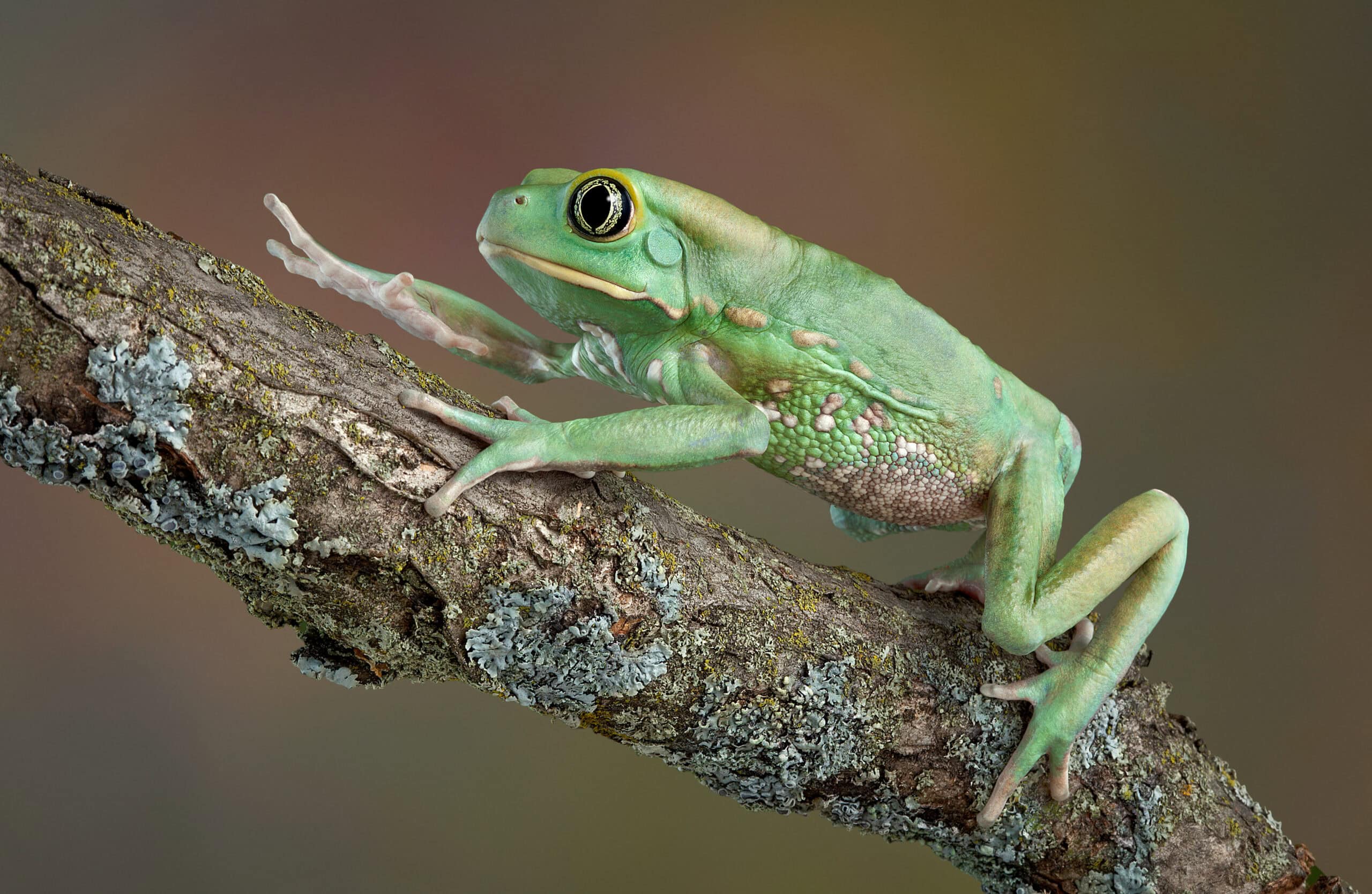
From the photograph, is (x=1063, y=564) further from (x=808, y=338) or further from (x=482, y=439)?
(x=482, y=439)

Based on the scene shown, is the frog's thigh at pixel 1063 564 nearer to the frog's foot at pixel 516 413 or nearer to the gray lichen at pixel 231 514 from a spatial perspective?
the frog's foot at pixel 516 413

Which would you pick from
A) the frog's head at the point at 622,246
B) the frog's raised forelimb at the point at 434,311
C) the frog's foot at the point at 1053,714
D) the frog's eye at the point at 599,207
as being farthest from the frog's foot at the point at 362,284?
the frog's foot at the point at 1053,714

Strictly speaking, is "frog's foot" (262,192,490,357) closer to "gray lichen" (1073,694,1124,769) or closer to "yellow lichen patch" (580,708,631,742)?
"yellow lichen patch" (580,708,631,742)

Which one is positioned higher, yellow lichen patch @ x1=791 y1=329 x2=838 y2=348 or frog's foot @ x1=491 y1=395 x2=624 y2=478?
yellow lichen patch @ x1=791 y1=329 x2=838 y2=348

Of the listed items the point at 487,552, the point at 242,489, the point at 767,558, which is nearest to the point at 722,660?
the point at 767,558

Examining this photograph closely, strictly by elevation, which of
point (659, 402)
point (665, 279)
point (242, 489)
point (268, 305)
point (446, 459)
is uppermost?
point (665, 279)

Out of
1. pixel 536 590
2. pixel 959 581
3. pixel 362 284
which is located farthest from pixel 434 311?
pixel 959 581

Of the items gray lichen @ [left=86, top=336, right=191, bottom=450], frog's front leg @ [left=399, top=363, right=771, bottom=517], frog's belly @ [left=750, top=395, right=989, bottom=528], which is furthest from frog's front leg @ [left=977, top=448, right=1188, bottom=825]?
gray lichen @ [left=86, top=336, right=191, bottom=450]

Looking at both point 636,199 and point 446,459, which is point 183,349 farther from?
point 636,199
